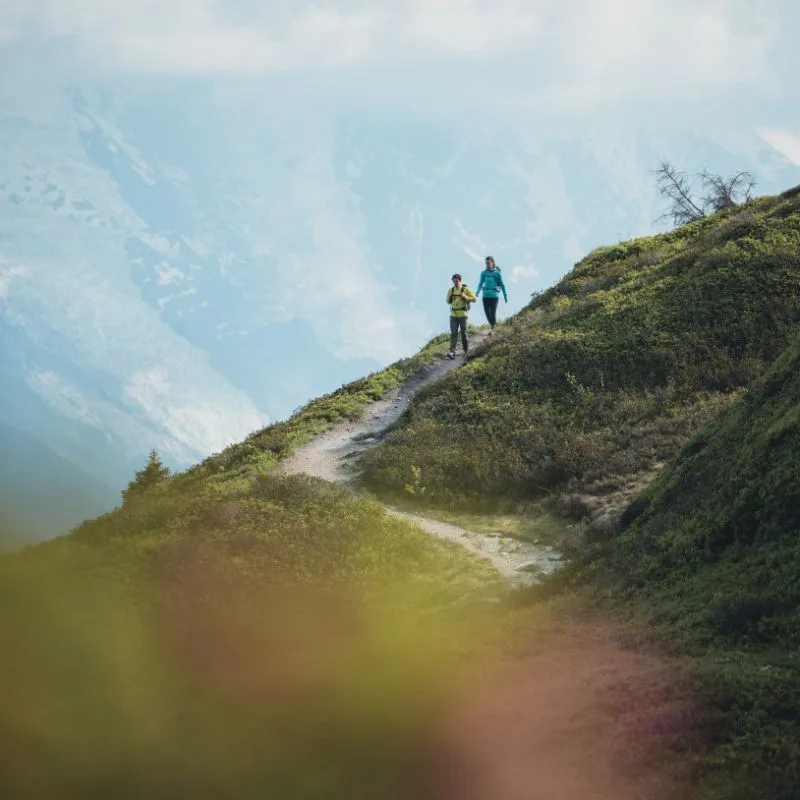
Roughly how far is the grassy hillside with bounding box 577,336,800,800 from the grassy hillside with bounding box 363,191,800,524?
397 centimetres

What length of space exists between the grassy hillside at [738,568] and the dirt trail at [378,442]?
2.47 meters

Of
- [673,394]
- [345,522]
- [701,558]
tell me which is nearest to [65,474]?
[701,558]

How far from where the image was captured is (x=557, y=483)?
874 inches

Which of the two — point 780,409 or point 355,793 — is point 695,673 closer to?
point 355,793

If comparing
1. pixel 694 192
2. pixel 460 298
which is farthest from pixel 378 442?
pixel 694 192

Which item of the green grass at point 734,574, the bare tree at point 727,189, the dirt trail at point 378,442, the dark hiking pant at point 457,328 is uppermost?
the bare tree at point 727,189

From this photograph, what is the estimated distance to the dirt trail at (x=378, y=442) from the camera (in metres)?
18.1

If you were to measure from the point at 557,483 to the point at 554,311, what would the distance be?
14584mm

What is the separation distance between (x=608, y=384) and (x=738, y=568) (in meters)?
15.9

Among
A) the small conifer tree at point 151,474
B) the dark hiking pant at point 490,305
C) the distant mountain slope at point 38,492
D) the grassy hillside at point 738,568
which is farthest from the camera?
the dark hiking pant at point 490,305

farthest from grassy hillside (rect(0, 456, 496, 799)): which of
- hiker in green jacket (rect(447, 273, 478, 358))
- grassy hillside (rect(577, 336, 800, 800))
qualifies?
hiker in green jacket (rect(447, 273, 478, 358))

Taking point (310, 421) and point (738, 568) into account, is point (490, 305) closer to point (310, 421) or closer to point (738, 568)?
point (310, 421)

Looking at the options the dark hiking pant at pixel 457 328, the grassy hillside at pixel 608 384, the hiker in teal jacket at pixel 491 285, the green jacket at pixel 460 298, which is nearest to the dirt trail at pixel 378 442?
the dark hiking pant at pixel 457 328

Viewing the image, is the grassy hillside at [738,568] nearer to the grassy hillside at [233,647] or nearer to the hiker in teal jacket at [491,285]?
the grassy hillside at [233,647]
